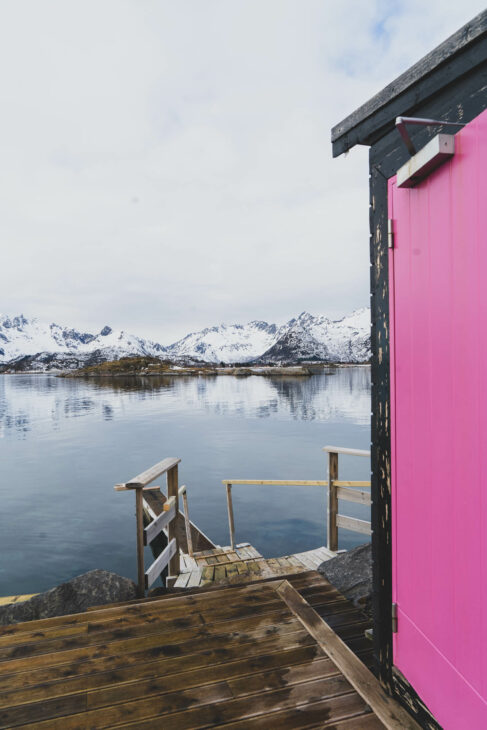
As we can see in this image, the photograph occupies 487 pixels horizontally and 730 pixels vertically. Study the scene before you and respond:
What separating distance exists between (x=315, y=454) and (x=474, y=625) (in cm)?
2313

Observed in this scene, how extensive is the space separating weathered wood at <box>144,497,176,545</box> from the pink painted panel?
99.0 inches

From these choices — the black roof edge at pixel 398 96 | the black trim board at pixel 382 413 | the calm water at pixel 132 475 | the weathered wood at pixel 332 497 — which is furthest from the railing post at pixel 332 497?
the calm water at pixel 132 475

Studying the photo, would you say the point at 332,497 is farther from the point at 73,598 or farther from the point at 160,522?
the point at 73,598

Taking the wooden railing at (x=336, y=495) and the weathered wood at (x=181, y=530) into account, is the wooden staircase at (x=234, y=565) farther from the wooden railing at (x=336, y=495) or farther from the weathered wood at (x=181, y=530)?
the weathered wood at (x=181, y=530)

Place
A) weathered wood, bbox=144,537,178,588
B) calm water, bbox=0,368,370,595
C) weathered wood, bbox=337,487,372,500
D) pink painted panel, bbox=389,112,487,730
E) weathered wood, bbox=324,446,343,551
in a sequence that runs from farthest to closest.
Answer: calm water, bbox=0,368,370,595
weathered wood, bbox=324,446,343,551
weathered wood, bbox=337,487,372,500
weathered wood, bbox=144,537,178,588
pink painted panel, bbox=389,112,487,730

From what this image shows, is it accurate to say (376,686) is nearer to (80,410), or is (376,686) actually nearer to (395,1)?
(395,1)

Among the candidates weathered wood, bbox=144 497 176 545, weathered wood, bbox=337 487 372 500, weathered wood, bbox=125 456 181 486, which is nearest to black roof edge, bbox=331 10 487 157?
weathered wood, bbox=125 456 181 486

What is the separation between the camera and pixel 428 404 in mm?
2217

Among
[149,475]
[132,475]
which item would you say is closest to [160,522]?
[149,475]

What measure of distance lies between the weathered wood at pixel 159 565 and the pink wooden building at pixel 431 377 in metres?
2.41

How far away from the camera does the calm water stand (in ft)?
38.5

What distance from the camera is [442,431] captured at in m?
2.11

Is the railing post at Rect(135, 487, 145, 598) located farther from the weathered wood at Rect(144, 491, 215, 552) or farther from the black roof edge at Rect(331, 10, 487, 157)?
the black roof edge at Rect(331, 10, 487, 157)

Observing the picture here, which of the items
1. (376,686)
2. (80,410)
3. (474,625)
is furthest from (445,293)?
(80,410)
